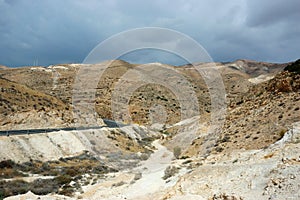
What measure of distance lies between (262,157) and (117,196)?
23.1 ft

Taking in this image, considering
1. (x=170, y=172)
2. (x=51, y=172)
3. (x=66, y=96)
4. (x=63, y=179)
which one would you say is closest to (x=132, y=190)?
(x=170, y=172)

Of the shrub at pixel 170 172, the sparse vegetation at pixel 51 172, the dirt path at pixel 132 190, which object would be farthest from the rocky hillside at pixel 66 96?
the shrub at pixel 170 172

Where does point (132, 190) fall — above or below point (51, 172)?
below

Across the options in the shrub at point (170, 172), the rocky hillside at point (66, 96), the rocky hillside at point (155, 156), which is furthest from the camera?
the rocky hillside at point (66, 96)

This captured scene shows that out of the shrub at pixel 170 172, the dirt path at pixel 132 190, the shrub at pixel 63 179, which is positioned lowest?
the dirt path at pixel 132 190

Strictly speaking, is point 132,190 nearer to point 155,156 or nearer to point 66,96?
point 155,156

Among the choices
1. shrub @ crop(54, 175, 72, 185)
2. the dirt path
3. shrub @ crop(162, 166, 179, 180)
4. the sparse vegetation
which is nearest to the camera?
the dirt path

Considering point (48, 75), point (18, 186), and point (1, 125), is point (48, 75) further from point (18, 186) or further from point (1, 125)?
point (18, 186)

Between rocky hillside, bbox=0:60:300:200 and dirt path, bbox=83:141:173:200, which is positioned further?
dirt path, bbox=83:141:173:200

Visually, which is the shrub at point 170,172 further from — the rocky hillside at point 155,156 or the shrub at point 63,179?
the shrub at point 63,179

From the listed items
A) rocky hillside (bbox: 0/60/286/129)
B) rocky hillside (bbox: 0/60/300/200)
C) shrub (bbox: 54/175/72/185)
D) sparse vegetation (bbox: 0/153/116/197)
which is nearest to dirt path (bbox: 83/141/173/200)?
rocky hillside (bbox: 0/60/300/200)

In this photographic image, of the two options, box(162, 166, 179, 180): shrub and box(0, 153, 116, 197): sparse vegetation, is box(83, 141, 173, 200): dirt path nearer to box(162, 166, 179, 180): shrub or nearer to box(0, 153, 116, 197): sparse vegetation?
box(162, 166, 179, 180): shrub

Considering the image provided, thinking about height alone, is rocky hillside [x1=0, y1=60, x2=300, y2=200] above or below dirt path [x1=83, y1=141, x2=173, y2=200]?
above

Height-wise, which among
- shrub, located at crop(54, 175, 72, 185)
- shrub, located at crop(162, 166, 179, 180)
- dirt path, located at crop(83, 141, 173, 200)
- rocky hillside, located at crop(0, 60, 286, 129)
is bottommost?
dirt path, located at crop(83, 141, 173, 200)
